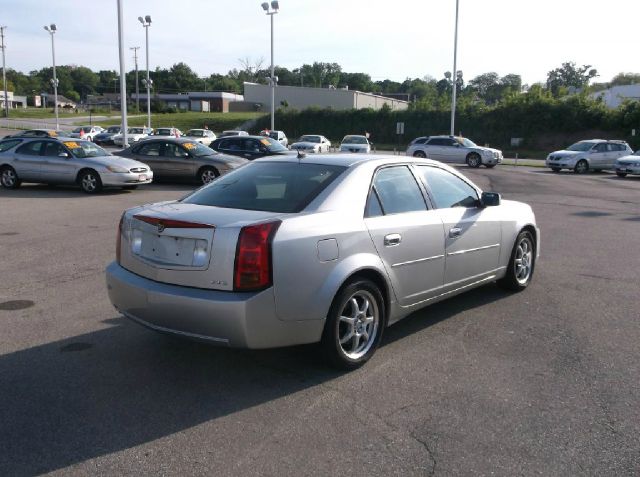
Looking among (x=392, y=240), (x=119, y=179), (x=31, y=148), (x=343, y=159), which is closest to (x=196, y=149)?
(x=119, y=179)

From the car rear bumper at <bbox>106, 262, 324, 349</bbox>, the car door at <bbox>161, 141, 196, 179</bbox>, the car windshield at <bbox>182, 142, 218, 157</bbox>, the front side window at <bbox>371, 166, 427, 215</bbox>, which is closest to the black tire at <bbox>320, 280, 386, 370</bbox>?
the car rear bumper at <bbox>106, 262, 324, 349</bbox>

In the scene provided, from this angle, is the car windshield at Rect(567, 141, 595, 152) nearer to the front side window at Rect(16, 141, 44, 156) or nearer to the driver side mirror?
the front side window at Rect(16, 141, 44, 156)

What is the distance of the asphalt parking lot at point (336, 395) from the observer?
347cm

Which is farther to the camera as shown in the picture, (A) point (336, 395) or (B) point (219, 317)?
(A) point (336, 395)

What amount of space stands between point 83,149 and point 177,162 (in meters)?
2.72

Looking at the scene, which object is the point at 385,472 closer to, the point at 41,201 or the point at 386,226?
the point at 386,226

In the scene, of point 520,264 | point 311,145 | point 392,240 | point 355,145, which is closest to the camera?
point 392,240

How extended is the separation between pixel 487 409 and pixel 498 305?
8.52 ft

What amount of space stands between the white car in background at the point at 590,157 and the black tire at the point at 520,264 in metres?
26.9

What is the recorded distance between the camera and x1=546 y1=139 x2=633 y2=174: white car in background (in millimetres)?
31875

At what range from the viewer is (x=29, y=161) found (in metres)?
Result: 17.4

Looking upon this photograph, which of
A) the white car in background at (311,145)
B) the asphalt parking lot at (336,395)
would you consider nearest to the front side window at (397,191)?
the asphalt parking lot at (336,395)

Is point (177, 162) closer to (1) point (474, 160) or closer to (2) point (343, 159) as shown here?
(2) point (343, 159)

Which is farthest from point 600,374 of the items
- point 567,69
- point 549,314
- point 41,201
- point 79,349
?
point 567,69
